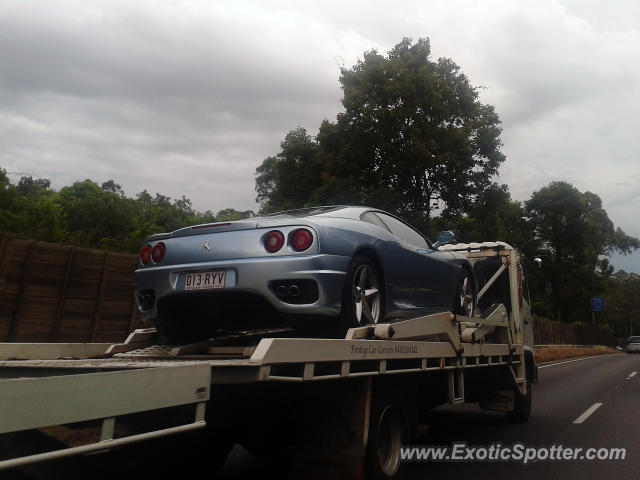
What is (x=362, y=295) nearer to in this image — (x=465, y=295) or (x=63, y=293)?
(x=465, y=295)

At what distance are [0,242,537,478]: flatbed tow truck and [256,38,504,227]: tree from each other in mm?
14277

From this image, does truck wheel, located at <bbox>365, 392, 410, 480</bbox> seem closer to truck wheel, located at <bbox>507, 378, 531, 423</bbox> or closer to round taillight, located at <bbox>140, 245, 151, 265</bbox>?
round taillight, located at <bbox>140, 245, 151, 265</bbox>

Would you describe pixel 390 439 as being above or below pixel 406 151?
below

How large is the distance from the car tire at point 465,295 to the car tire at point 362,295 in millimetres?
1748

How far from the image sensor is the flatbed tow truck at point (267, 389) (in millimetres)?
2197

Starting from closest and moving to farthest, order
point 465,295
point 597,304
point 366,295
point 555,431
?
point 366,295 < point 465,295 < point 555,431 < point 597,304

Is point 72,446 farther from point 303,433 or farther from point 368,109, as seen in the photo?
point 368,109

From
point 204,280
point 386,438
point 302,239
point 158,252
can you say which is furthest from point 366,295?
point 158,252

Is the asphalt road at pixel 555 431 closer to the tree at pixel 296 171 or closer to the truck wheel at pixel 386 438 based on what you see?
the truck wheel at pixel 386 438

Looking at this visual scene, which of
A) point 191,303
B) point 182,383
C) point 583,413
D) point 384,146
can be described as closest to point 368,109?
point 384,146

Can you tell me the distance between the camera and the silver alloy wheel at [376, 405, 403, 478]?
4.24m

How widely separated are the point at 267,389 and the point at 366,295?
1.37 metres

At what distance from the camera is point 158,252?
446cm

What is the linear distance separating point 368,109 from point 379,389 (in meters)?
17.3
